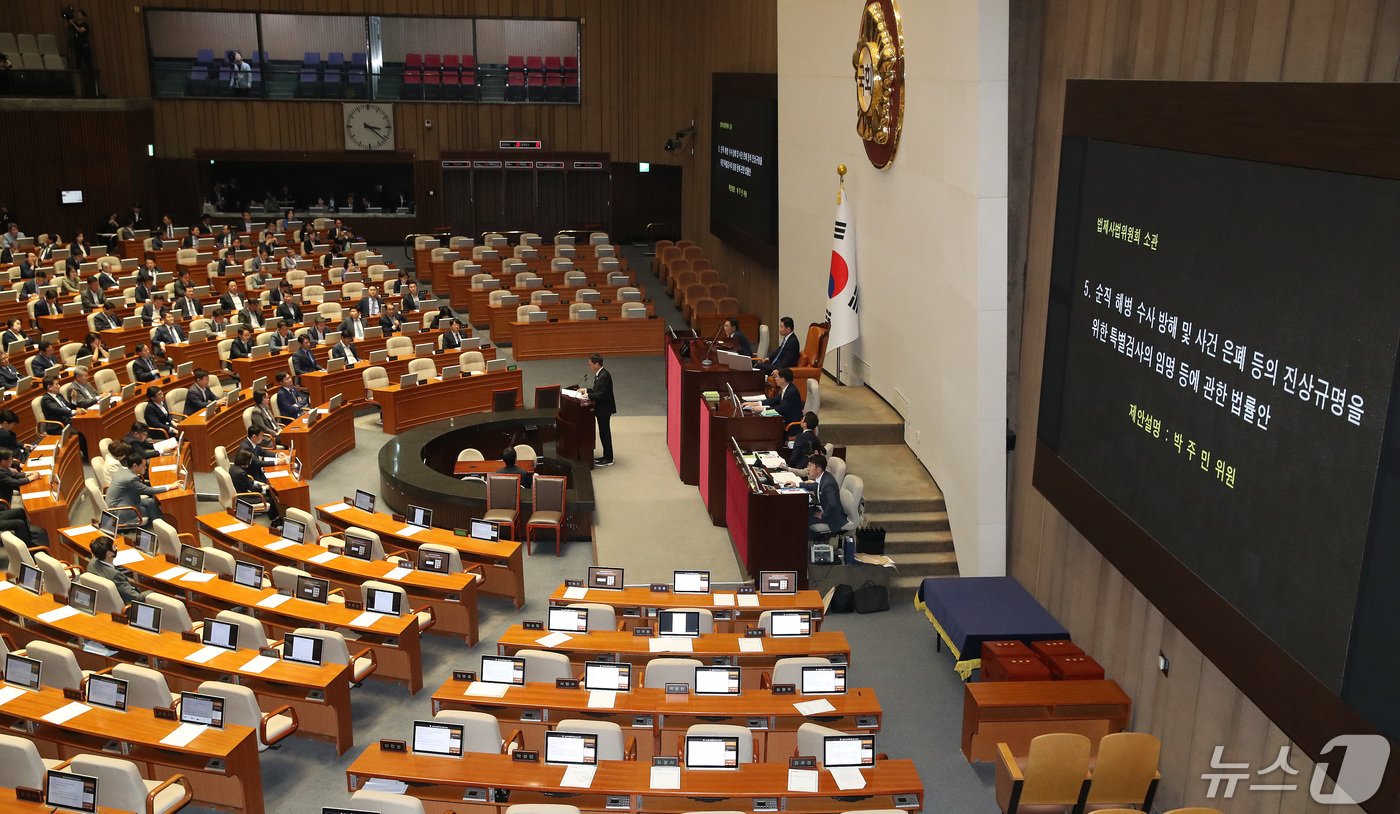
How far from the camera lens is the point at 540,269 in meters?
25.1

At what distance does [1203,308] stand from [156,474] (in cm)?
1051

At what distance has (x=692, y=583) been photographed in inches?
423

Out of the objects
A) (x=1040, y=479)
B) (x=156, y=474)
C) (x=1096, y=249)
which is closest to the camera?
(x=1096, y=249)

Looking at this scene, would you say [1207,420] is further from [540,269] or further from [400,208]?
[400,208]

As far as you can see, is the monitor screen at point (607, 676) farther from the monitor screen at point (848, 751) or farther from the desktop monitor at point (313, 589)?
the desktop monitor at point (313, 589)

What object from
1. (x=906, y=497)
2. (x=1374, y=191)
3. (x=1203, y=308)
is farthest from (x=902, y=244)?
(x=1374, y=191)

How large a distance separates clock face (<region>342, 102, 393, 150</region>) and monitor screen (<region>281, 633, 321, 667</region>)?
23.0 meters

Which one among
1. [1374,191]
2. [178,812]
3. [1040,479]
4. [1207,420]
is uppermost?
[1374,191]

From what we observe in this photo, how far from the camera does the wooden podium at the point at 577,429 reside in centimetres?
1484

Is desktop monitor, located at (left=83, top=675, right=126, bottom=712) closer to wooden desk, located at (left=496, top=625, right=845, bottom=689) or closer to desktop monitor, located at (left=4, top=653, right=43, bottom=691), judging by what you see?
desktop monitor, located at (left=4, top=653, right=43, bottom=691)

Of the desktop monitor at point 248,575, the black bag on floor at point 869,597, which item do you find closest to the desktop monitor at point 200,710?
the desktop monitor at point 248,575

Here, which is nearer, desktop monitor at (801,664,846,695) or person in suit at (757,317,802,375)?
desktop monitor at (801,664,846,695)

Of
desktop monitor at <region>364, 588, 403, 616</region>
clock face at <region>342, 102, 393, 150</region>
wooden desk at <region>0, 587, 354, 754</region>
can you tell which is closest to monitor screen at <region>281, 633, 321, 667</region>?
wooden desk at <region>0, 587, 354, 754</region>

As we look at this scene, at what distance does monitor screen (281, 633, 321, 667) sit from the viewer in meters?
9.09
